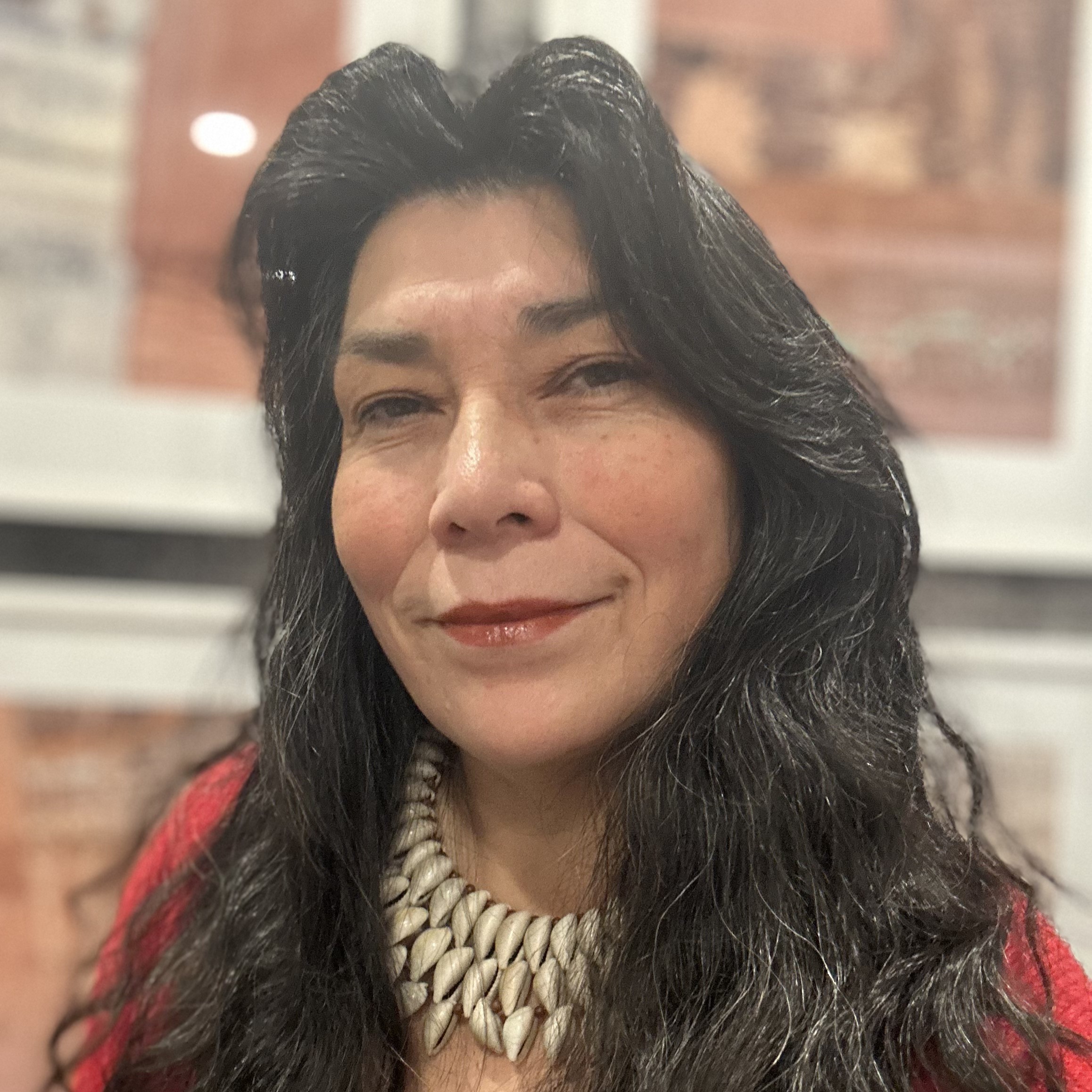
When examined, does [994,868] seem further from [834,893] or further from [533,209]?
[533,209]

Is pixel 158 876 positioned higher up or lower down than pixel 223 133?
lower down

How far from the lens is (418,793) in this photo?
2.33 ft

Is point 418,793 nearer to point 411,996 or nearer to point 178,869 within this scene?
point 411,996

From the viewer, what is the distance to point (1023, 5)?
1.07 metres

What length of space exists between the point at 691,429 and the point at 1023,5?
0.72 m

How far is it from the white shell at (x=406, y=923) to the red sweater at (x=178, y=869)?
22 cm

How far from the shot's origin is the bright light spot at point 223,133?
1049 mm

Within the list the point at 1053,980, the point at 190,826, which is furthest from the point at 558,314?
the point at 190,826

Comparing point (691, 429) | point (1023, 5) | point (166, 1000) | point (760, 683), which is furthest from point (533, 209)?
point (1023, 5)

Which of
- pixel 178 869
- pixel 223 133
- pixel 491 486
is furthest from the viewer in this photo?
pixel 223 133

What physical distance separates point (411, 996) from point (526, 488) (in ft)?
0.96

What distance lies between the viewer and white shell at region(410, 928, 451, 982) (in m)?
0.65

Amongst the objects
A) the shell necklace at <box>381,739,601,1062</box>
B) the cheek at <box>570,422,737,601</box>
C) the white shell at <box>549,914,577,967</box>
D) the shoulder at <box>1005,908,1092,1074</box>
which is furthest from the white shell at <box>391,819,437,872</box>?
the shoulder at <box>1005,908,1092,1074</box>

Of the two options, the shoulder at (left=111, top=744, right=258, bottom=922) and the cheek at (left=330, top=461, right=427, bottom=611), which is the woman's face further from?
the shoulder at (left=111, top=744, right=258, bottom=922)
